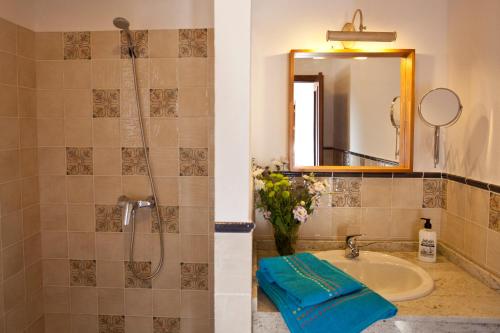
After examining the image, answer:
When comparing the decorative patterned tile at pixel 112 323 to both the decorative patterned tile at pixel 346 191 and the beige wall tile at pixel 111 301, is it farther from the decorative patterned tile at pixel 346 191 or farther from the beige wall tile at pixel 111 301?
the decorative patterned tile at pixel 346 191

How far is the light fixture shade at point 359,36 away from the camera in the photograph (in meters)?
1.93

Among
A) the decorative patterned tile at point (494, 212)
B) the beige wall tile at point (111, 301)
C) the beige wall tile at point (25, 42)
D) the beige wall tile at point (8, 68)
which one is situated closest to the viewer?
the decorative patterned tile at point (494, 212)

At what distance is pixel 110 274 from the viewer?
2188 millimetres

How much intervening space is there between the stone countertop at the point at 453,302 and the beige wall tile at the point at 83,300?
3.36ft

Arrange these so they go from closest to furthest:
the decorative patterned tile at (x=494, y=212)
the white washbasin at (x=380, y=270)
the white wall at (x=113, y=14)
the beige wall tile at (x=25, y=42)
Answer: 1. the decorative patterned tile at (x=494, y=212)
2. the white washbasin at (x=380, y=270)
3. the beige wall tile at (x=25, y=42)
4. the white wall at (x=113, y=14)

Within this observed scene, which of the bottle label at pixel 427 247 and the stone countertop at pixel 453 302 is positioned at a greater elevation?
the bottle label at pixel 427 247

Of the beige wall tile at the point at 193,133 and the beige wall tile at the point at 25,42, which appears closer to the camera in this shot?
the beige wall tile at the point at 25,42

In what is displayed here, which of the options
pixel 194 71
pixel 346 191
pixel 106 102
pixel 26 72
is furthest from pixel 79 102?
pixel 346 191

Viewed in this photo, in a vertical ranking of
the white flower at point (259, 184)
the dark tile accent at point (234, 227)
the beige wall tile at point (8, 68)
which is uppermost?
the beige wall tile at point (8, 68)

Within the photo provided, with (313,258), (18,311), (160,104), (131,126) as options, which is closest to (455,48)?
(313,258)

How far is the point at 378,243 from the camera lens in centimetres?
204

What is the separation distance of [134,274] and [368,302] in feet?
4.22

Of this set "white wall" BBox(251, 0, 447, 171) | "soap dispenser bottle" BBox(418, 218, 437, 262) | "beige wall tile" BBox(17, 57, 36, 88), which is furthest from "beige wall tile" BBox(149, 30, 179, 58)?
"soap dispenser bottle" BBox(418, 218, 437, 262)

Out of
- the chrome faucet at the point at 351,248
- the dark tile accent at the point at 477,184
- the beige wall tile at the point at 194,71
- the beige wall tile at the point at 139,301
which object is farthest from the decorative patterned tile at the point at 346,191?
the beige wall tile at the point at 139,301
